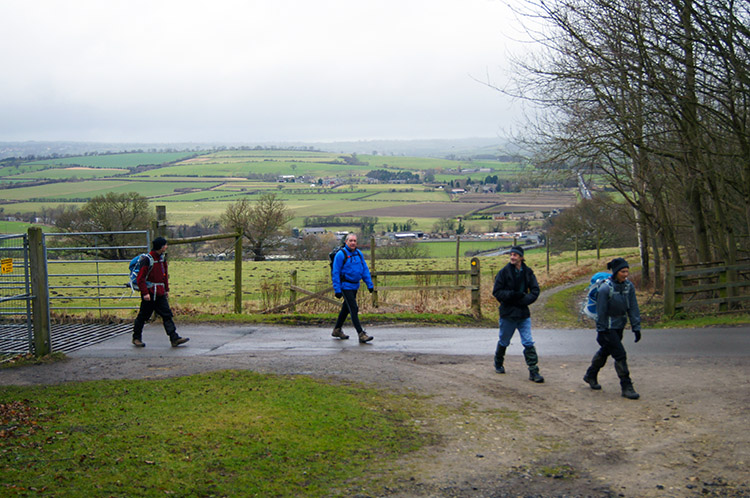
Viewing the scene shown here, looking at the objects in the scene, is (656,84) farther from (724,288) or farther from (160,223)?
(160,223)

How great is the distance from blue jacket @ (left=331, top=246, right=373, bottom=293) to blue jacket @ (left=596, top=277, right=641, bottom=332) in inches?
179

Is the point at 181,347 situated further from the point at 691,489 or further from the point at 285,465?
the point at 691,489

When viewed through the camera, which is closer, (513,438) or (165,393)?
(513,438)

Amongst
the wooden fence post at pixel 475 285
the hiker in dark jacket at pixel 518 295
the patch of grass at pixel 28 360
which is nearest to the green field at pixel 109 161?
the wooden fence post at pixel 475 285

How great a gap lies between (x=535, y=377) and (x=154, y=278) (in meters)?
6.85

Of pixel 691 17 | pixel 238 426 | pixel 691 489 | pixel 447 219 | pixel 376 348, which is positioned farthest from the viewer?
pixel 447 219

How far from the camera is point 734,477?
237 inches

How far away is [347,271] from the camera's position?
12023 mm

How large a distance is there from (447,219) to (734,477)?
61.2m

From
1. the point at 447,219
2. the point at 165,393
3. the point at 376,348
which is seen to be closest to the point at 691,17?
the point at 376,348

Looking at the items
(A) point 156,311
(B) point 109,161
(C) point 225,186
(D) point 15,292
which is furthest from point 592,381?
(B) point 109,161

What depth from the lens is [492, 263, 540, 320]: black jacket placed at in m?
9.37

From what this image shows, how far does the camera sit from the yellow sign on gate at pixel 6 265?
9.92m

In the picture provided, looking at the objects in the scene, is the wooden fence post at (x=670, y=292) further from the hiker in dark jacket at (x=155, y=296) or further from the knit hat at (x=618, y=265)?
the hiker in dark jacket at (x=155, y=296)
